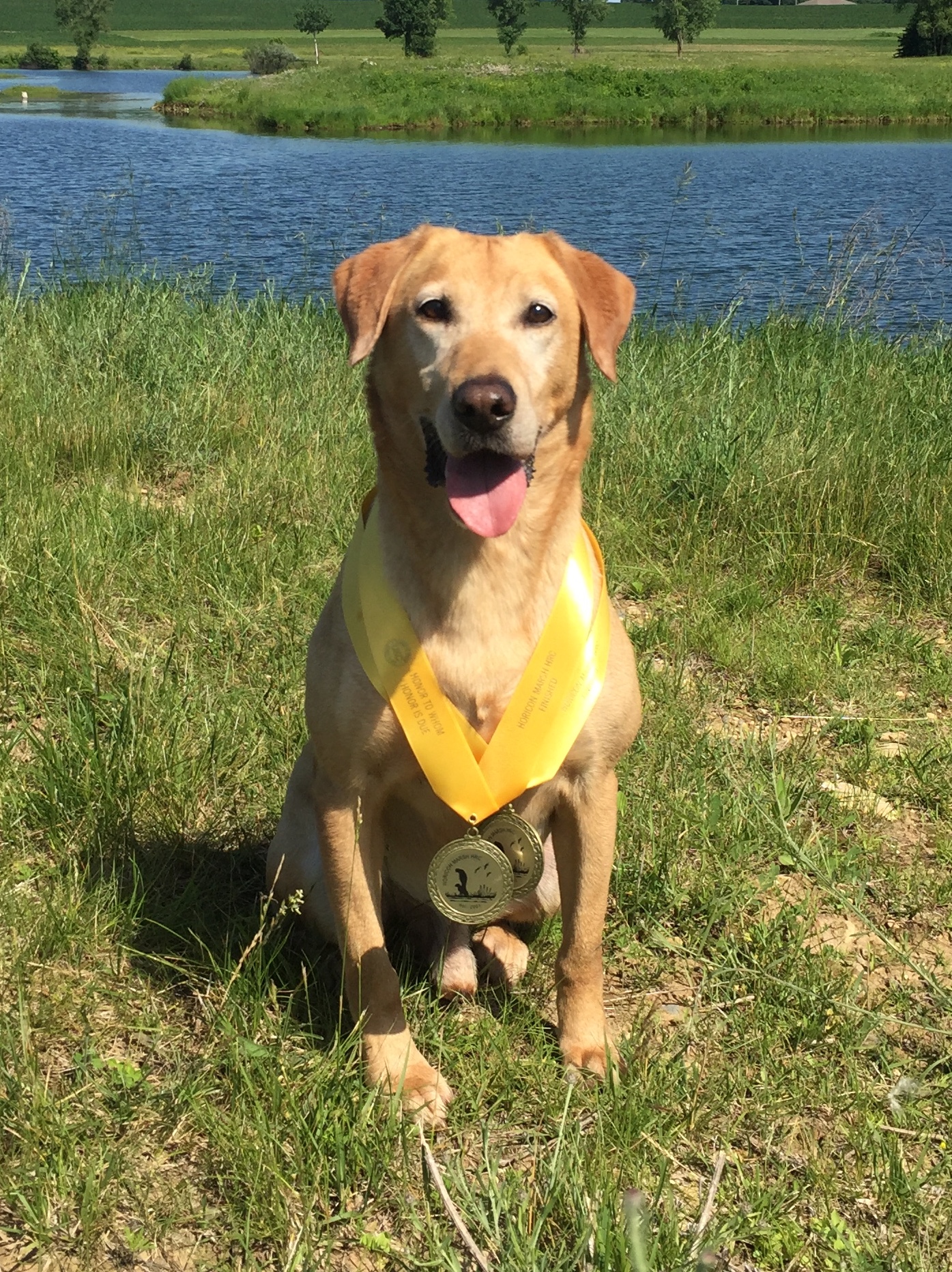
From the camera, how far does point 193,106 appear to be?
48125 millimetres

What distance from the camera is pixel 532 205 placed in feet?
58.8

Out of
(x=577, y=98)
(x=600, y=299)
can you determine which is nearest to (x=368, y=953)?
(x=600, y=299)

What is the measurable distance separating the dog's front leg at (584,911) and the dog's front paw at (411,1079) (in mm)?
327

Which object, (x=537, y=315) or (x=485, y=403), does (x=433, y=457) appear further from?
(x=537, y=315)

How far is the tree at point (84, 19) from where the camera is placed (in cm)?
9800

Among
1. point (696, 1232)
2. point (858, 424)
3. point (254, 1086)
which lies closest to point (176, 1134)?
point (254, 1086)

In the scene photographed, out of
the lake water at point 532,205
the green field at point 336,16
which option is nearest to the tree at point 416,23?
the green field at point 336,16

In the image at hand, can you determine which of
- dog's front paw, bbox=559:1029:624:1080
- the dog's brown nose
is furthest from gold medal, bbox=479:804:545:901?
the dog's brown nose

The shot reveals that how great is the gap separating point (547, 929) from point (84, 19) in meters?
116

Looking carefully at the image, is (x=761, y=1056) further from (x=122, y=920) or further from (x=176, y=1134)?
(x=122, y=920)

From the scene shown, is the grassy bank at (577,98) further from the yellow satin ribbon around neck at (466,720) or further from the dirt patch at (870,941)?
the yellow satin ribbon around neck at (466,720)

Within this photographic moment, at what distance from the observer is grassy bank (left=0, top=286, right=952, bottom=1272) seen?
7.09 feet

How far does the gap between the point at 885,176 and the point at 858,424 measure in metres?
Result: 19.0

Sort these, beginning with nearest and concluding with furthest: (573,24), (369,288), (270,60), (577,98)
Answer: (369,288) < (577,98) < (270,60) < (573,24)
